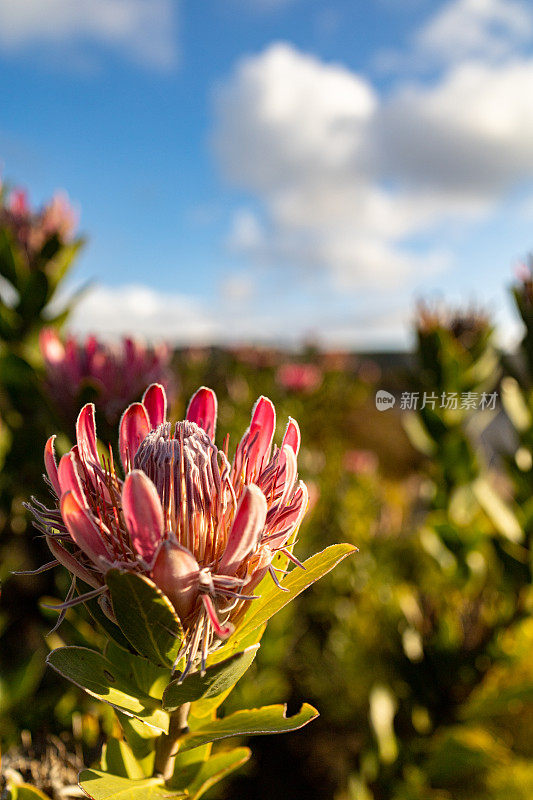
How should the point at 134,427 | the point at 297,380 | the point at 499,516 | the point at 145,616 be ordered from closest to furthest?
the point at 145,616, the point at 134,427, the point at 499,516, the point at 297,380

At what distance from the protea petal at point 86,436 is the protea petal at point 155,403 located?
0.06 meters

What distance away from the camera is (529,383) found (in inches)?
53.1

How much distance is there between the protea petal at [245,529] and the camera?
1.01ft

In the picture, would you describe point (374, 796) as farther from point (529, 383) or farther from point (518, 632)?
point (529, 383)

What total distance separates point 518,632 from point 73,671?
1.37 m

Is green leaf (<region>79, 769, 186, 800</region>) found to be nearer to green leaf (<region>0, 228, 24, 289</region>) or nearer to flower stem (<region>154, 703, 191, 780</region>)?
flower stem (<region>154, 703, 191, 780</region>)

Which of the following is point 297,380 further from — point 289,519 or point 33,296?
point 289,519

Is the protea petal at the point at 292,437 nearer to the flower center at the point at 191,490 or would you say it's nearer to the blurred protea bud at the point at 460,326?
the flower center at the point at 191,490

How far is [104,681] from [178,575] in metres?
0.10

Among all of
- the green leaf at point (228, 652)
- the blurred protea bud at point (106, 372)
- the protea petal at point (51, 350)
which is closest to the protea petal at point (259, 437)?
the green leaf at point (228, 652)

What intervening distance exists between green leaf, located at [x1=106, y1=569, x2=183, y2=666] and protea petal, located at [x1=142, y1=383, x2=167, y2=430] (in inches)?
6.2

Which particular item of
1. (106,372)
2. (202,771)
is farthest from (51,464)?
(106,372)

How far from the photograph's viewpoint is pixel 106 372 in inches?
36.2

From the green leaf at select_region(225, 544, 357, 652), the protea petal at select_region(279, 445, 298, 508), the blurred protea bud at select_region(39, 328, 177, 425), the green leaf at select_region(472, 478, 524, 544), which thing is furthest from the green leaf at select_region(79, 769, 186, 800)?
the green leaf at select_region(472, 478, 524, 544)
